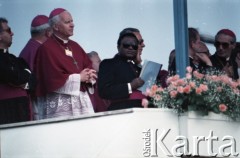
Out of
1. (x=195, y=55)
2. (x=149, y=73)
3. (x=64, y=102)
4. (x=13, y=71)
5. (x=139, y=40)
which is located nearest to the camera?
(x=13, y=71)

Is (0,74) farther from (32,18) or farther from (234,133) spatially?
(234,133)

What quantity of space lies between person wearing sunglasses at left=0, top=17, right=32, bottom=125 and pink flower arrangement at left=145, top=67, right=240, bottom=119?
161cm

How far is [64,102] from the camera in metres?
12.6

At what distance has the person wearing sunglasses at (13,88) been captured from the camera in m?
12.3

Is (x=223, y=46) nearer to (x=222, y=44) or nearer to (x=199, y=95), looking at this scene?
(x=222, y=44)

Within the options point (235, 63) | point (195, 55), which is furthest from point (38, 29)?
point (235, 63)

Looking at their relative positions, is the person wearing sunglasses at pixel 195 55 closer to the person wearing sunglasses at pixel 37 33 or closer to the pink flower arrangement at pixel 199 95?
the pink flower arrangement at pixel 199 95

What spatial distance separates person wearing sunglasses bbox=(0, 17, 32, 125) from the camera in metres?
12.3

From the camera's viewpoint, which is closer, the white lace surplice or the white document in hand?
the white lace surplice

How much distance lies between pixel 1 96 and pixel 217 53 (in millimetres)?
3052

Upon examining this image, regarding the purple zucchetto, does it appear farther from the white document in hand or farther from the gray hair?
the white document in hand

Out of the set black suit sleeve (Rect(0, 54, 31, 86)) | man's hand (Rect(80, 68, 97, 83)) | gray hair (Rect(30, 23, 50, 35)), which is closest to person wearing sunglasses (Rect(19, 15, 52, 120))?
gray hair (Rect(30, 23, 50, 35))

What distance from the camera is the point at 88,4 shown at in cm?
1318

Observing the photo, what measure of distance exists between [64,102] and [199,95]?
1935 millimetres
